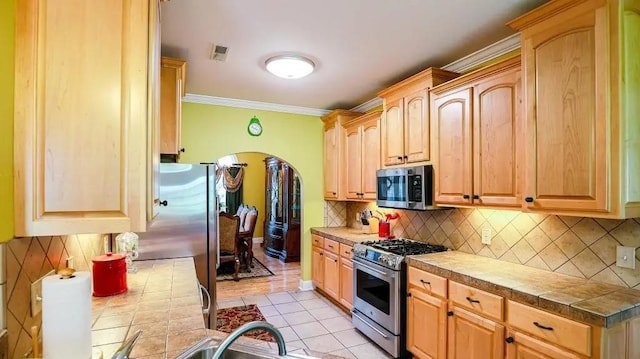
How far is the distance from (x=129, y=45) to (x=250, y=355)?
1.13 metres

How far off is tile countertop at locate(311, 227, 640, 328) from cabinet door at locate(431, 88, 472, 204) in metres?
0.50

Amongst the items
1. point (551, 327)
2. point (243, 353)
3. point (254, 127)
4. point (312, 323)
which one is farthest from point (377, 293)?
point (254, 127)

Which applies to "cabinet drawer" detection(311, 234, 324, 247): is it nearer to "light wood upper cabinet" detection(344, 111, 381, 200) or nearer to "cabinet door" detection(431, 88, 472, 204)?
"light wood upper cabinet" detection(344, 111, 381, 200)

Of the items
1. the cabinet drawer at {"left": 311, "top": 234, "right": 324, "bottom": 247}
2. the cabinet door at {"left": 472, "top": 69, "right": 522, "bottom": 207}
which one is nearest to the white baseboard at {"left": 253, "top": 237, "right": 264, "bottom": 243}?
the cabinet drawer at {"left": 311, "top": 234, "right": 324, "bottom": 247}

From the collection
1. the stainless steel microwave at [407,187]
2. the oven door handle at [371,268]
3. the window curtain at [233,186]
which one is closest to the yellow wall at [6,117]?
the oven door handle at [371,268]

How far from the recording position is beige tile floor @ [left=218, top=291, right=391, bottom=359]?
3.03m

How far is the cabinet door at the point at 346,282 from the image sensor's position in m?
3.69

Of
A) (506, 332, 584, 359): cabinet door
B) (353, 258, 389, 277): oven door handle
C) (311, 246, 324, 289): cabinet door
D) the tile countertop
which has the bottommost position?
(311, 246, 324, 289): cabinet door

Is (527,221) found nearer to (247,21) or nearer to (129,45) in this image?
(247,21)

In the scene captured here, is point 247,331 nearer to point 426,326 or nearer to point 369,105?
point 426,326

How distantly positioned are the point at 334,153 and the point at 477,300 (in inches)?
110

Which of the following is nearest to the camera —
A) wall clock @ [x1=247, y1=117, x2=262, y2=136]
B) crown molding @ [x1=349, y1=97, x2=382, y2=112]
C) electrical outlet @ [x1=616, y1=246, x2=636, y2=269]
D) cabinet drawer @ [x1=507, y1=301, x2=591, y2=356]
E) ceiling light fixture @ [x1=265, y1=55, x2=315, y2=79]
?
cabinet drawer @ [x1=507, y1=301, x2=591, y2=356]

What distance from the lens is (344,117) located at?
4.43 metres

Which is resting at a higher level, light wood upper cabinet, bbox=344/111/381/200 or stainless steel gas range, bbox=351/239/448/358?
light wood upper cabinet, bbox=344/111/381/200
